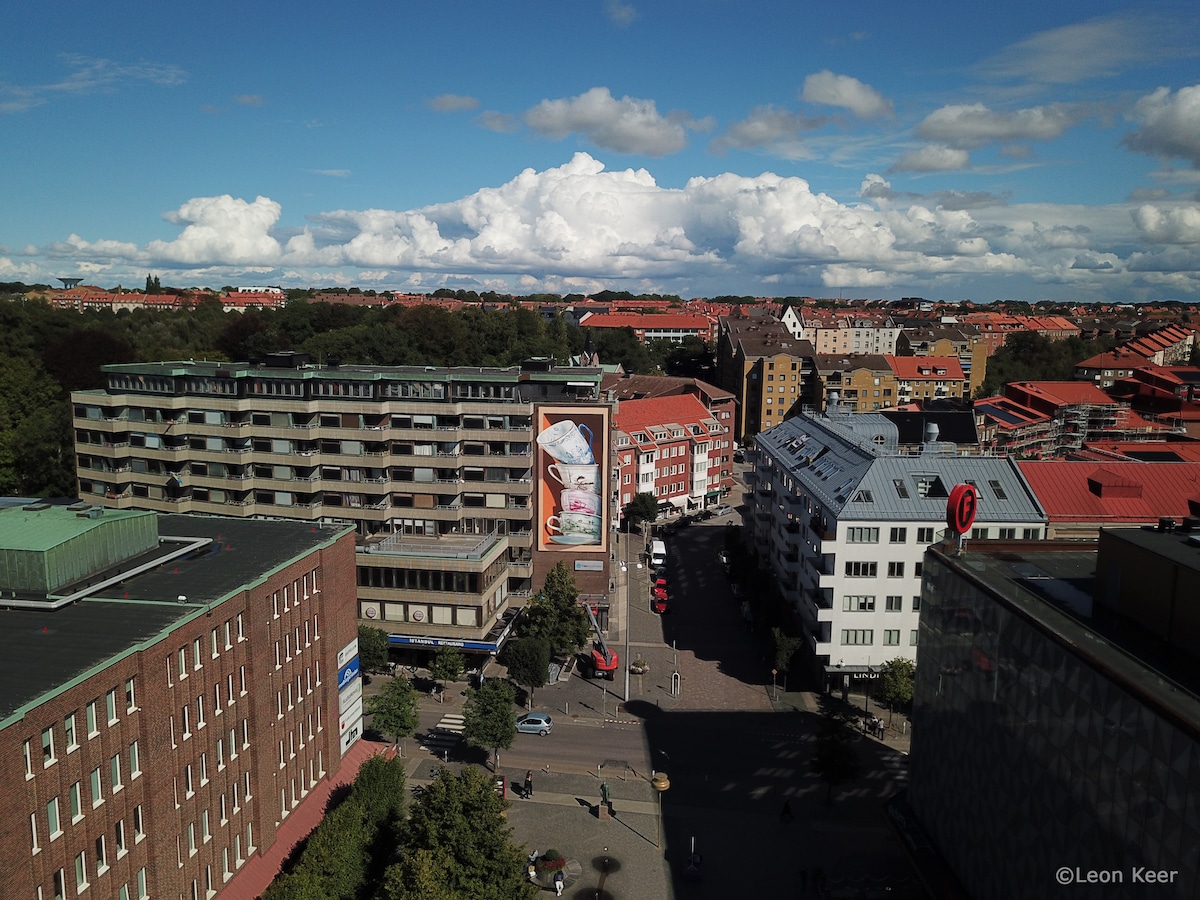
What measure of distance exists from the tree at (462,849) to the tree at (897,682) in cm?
2577

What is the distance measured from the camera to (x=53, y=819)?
82.0 feet

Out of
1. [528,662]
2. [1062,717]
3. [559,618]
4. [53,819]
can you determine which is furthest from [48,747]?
[559,618]

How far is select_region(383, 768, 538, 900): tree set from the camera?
30.2 meters

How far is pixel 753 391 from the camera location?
144m

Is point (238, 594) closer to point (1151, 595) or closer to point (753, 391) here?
point (1151, 595)

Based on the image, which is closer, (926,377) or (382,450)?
(382,450)

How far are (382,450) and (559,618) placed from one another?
17306 mm

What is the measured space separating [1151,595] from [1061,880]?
8.43 metres

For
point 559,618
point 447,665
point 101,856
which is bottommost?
point 447,665

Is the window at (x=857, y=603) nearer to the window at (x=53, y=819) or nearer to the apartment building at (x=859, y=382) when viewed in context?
the window at (x=53, y=819)

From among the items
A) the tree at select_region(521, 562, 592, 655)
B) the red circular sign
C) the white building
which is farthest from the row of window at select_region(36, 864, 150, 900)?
the white building

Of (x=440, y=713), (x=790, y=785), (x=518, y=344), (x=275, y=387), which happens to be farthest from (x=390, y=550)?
(x=518, y=344)

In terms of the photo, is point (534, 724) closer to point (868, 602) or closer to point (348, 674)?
point (348, 674)

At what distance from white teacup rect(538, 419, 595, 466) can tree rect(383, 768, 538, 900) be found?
3280 cm
